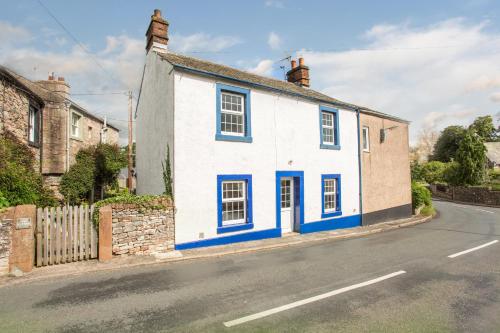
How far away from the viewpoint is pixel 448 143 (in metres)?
53.0

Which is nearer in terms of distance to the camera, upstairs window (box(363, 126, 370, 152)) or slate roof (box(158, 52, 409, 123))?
slate roof (box(158, 52, 409, 123))

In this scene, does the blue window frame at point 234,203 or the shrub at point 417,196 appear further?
the shrub at point 417,196

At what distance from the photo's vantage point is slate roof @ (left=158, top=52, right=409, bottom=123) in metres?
11.0

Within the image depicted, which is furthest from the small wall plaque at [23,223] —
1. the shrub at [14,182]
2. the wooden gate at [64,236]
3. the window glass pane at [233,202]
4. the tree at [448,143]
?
the tree at [448,143]

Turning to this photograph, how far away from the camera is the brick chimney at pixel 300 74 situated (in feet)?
59.4

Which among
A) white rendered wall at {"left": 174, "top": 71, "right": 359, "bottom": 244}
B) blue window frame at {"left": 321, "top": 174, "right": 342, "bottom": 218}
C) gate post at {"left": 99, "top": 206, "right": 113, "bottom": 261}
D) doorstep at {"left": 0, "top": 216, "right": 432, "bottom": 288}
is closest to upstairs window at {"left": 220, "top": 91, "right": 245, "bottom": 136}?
white rendered wall at {"left": 174, "top": 71, "right": 359, "bottom": 244}

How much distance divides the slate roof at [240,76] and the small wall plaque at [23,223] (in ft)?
21.5

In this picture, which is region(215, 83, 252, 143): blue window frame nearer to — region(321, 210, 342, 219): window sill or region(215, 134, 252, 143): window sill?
region(215, 134, 252, 143): window sill

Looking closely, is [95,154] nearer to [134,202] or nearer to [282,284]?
[134,202]

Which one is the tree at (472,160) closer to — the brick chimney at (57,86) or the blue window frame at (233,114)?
the blue window frame at (233,114)

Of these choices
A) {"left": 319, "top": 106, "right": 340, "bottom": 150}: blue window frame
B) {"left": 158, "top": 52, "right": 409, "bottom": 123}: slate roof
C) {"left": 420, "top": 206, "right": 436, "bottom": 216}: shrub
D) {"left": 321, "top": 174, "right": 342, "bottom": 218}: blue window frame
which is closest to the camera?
{"left": 158, "top": 52, "right": 409, "bottom": 123}: slate roof

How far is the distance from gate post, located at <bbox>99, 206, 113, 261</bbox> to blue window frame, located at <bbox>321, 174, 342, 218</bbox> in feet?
32.0

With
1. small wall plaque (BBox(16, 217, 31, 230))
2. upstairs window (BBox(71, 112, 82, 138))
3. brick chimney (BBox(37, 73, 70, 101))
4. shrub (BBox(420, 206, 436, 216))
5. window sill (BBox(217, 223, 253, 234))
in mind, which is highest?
brick chimney (BBox(37, 73, 70, 101))

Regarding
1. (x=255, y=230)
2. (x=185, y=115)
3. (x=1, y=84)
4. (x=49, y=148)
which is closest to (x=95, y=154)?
(x=49, y=148)
